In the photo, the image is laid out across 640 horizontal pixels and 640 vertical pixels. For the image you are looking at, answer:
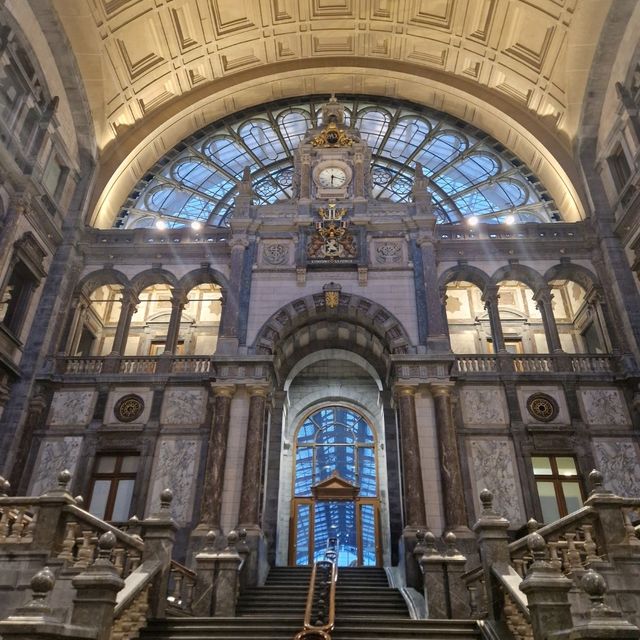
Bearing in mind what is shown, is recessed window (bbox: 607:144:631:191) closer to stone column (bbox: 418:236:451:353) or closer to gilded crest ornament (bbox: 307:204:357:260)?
stone column (bbox: 418:236:451:353)

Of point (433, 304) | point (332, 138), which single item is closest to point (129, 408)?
point (433, 304)

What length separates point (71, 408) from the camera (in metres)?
17.0

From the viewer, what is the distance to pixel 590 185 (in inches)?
795

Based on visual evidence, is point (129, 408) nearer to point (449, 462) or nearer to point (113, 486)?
point (113, 486)

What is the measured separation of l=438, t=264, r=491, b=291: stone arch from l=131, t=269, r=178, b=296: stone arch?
9.40 meters

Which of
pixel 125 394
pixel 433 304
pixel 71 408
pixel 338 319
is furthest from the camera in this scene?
pixel 338 319

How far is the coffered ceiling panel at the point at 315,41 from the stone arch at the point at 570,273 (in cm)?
605

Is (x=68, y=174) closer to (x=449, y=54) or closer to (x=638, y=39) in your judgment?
(x=449, y=54)

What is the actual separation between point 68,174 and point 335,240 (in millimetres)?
10240

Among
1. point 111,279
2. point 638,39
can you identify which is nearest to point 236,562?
point 111,279

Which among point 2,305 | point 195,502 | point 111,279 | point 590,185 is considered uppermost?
point 590,185

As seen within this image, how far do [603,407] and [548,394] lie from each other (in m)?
1.58

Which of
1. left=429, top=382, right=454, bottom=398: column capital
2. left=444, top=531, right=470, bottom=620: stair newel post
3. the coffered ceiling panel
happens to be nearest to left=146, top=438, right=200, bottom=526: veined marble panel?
left=429, top=382, right=454, bottom=398: column capital

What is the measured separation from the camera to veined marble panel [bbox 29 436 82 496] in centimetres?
1573
